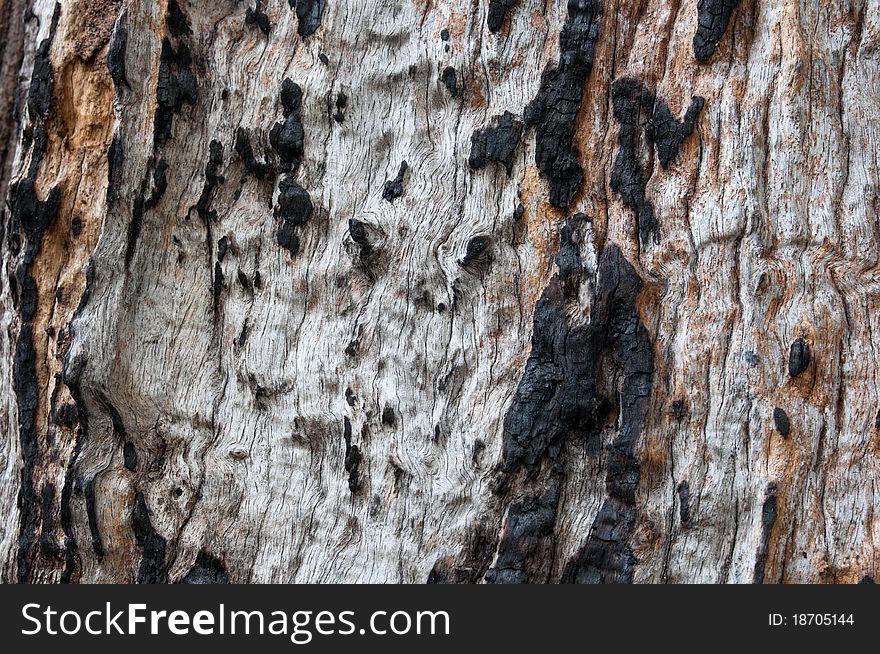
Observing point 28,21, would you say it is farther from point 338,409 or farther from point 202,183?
point 338,409

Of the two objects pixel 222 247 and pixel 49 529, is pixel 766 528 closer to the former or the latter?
pixel 222 247

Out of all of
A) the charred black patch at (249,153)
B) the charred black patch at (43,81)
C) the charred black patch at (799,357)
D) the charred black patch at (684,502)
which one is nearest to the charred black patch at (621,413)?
the charred black patch at (684,502)

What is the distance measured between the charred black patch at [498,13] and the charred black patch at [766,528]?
4.63 feet

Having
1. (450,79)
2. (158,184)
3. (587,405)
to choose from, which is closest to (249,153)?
(158,184)

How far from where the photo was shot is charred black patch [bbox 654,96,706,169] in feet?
6.25

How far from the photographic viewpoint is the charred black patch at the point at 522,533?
192 cm

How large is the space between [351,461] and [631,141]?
116cm

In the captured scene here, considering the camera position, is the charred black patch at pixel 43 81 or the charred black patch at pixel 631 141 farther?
the charred black patch at pixel 43 81

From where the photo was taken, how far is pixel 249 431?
214 cm

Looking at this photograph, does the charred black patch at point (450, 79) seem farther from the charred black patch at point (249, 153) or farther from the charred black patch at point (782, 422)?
the charred black patch at point (782, 422)

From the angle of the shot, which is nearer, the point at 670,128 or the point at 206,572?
the point at 670,128

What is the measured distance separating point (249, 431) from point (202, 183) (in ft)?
2.45

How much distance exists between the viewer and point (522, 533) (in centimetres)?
192

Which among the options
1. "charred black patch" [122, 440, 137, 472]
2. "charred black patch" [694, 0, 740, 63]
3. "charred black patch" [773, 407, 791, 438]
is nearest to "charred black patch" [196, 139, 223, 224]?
"charred black patch" [122, 440, 137, 472]
